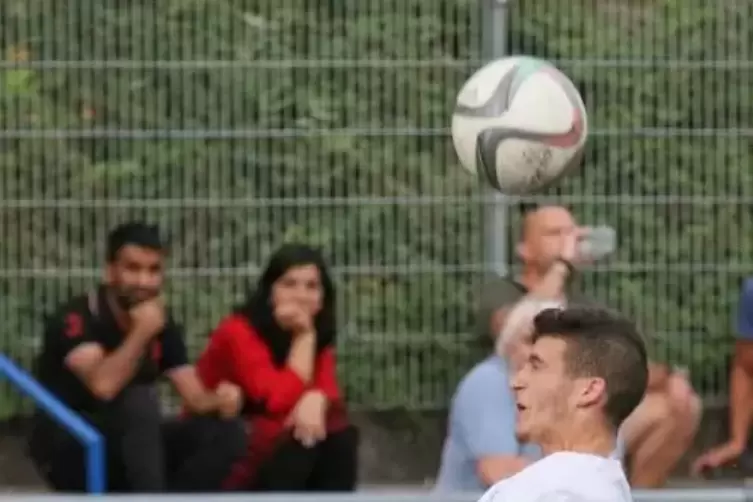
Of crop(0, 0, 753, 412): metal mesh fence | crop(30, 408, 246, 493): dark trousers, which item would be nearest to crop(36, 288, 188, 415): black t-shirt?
crop(30, 408, 246, 493): dark trousers

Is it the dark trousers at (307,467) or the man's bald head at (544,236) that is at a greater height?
the man's bald head at (544,236)

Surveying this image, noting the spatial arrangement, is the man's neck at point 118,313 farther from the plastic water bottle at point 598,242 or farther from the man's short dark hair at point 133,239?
the plastic water bottle at point 598,242

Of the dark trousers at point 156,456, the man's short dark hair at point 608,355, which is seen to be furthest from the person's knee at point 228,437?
the man's short dark hair at point 608,355

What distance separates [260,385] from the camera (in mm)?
6809

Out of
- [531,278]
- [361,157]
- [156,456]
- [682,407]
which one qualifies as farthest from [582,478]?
[361,157]

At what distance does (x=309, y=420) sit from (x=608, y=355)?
3.12 meters

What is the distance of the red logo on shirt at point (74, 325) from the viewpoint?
690 centimetres

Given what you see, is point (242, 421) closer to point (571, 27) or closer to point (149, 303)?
point (149, 303)

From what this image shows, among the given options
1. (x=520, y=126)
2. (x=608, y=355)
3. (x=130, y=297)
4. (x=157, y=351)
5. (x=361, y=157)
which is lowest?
(x=157, y=351)

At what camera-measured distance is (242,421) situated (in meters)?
6.79

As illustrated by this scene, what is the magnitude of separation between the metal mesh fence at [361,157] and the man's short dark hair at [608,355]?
406 cm

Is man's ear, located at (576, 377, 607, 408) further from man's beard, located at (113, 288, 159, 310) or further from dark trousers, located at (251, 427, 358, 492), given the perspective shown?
man's beard, located at (113, 288, 159, 310)

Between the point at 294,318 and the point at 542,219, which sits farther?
the point at 294,318

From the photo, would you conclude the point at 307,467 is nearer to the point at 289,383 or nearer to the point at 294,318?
the point at 289,383
